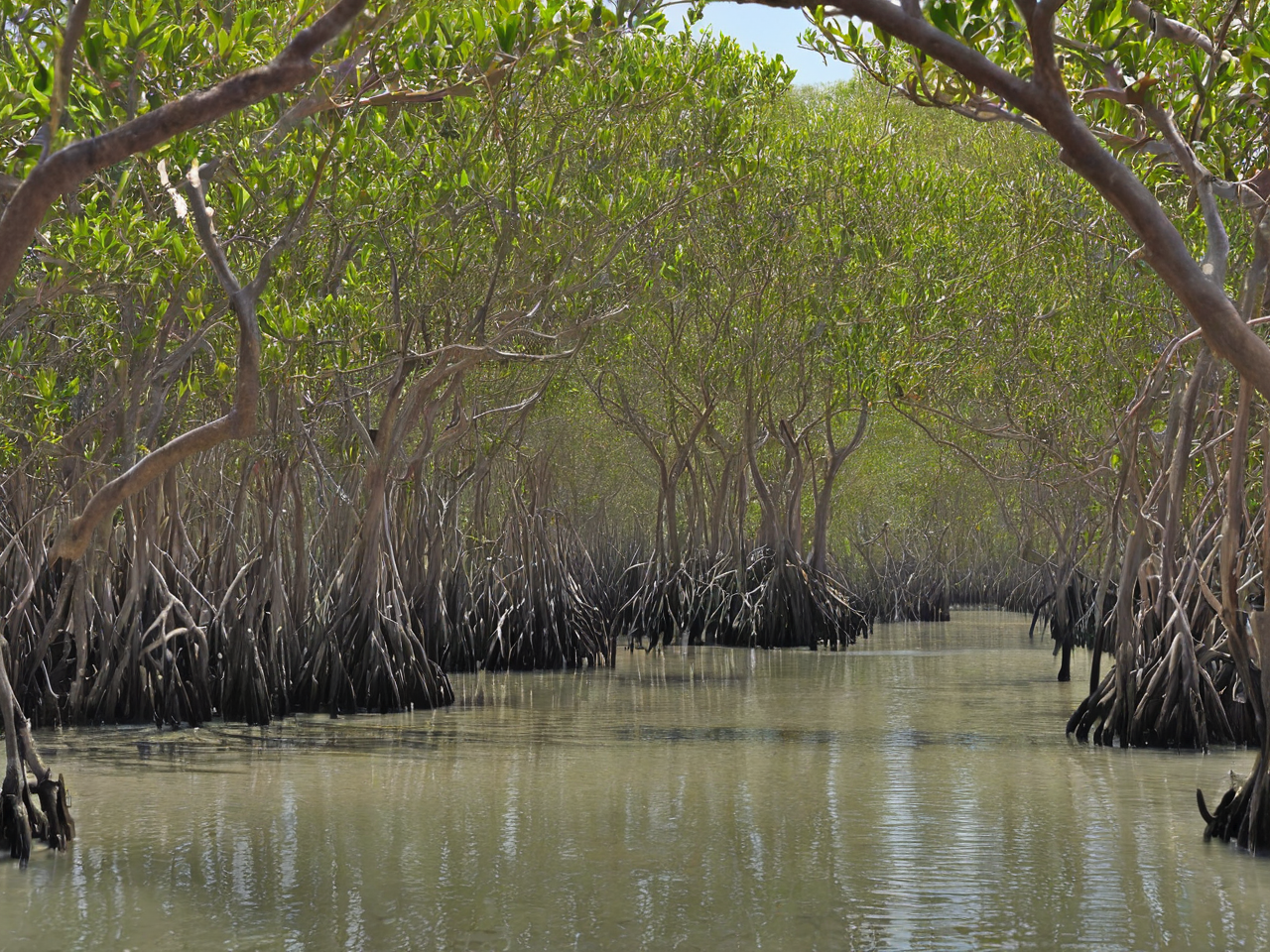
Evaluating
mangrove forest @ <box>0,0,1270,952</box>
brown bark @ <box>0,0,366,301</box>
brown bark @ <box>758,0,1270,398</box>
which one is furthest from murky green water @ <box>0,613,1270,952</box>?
brown bark @ <box>0,0,366,301</box>

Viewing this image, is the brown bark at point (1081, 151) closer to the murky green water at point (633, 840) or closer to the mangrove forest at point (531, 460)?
the mangrove forest at point (531, 460)

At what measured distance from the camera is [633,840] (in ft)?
22.7

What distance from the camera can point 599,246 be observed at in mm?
12508

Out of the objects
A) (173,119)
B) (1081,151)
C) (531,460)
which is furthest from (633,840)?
(531,460)

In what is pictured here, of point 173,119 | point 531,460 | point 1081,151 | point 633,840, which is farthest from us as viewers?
point 531,460

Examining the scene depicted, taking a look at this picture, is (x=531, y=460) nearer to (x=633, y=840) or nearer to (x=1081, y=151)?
(x=633, y=840)

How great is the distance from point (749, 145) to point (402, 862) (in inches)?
380

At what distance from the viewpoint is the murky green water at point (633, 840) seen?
5.44 meters

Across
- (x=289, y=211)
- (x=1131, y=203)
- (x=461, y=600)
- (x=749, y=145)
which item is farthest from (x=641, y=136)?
(x=1131, y=203)

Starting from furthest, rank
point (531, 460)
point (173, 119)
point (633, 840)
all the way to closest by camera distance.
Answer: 1. point (531, 460)
2. point (633, 840)
3. point (173, 119)

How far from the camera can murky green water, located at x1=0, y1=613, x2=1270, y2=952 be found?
5438 mm

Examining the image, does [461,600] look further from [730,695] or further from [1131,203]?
[1131,203]

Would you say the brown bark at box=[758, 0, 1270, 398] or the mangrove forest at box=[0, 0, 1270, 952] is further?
the mangrove forest at box=[0, 0, 1270, 952]

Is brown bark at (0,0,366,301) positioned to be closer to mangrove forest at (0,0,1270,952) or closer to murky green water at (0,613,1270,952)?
mangrove forest at (0,0,1270,952)
